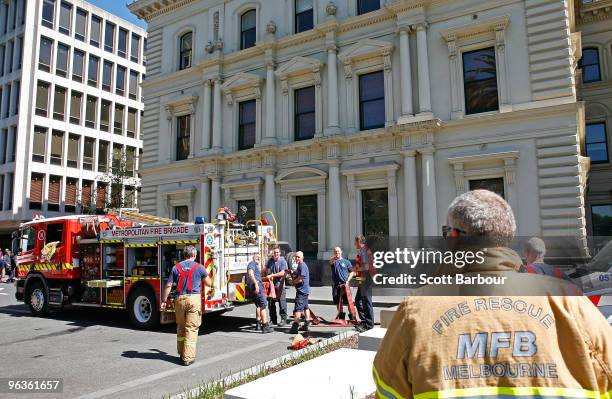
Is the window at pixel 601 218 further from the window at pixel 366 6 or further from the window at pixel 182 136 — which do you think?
the window at pixel 182 136

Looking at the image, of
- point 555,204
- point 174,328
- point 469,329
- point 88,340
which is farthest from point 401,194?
point 469,329

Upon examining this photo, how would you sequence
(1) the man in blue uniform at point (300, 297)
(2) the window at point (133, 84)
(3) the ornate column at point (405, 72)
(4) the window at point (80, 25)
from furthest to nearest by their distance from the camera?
(2) the window at point (133, 84)
(4) the window at point (80, 25)
(3) the ornate column at point (405, 72)
(1) the man in blue uniform at point (300, 297)

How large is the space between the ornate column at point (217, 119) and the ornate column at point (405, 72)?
948 centimetres

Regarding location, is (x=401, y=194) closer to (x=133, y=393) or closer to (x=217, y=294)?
(x=217, y=294)

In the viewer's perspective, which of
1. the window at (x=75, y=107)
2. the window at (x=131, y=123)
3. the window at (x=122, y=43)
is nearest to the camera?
the window at (x=75, y=107)

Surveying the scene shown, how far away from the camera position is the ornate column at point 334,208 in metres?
18.4

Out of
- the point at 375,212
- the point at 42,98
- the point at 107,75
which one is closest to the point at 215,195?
the point at 375,212

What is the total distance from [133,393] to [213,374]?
1205 mm

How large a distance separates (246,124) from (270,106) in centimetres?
204

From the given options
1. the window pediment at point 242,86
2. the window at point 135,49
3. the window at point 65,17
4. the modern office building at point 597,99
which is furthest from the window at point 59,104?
the modern office building at point 597,99

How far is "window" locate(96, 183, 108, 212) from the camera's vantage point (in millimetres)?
35225

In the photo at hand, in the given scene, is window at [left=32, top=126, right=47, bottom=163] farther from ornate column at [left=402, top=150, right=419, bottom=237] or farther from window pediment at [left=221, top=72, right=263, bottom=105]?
ornate column at [left=402, top=150, right=419, bottom=237]

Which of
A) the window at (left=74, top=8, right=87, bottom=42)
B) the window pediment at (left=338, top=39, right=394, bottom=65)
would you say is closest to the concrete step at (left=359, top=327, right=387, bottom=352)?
the window pediment at (left=338, top=39, right=394, bottom=65)

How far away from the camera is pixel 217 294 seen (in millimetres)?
10133
